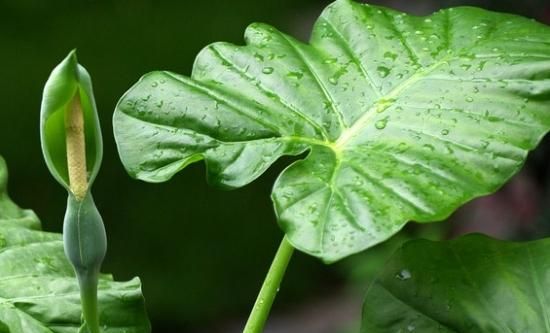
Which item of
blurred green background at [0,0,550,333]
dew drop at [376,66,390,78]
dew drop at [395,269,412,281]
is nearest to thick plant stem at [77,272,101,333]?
dew drop at [395,269,412,281]

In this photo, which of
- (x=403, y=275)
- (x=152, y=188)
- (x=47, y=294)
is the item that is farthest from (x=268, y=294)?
(x=152, y=188)

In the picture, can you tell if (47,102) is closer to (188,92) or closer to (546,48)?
(188,92)

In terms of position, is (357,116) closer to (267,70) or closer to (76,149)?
(267,70)

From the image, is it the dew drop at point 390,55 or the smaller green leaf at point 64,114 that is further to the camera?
the dew drop at point 390,55

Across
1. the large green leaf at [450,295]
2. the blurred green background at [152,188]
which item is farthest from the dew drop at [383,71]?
the blurred green background at [152,188]

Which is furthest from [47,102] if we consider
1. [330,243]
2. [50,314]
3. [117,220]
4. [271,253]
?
[271,253]

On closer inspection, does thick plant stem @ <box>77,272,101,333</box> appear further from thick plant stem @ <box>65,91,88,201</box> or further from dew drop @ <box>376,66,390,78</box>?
dew drop @ <box>376,66,390,78</box>

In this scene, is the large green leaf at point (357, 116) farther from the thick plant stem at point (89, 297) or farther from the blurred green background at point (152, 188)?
the blurred green background at point (152, 188)
